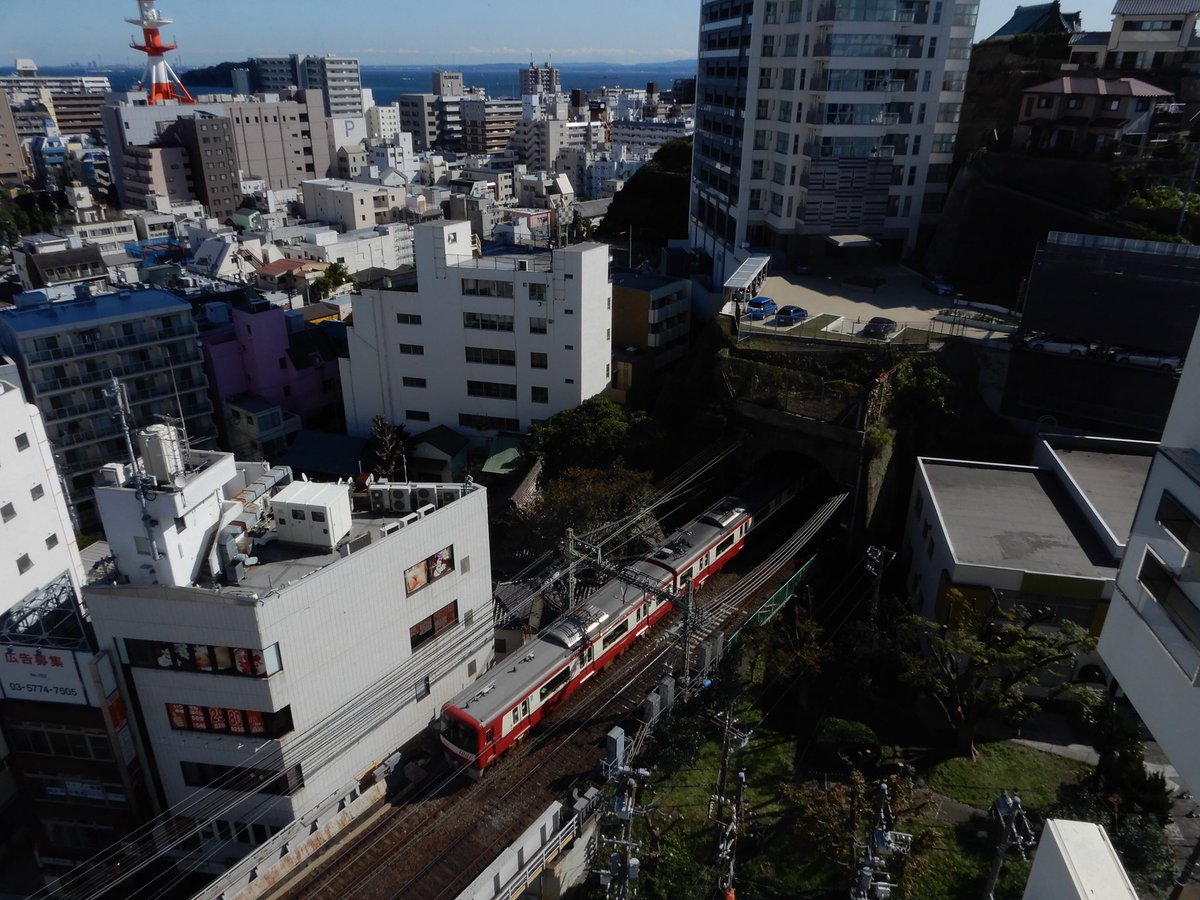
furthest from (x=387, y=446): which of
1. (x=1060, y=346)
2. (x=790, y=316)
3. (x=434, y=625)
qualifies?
(x=1060, y=346)

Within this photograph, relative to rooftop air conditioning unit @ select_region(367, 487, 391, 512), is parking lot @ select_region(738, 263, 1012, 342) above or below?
above

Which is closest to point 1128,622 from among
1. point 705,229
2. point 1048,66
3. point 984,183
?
point 984,183

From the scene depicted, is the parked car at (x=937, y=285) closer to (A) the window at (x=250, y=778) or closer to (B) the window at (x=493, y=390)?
(B) the window at (x=493, y=390)

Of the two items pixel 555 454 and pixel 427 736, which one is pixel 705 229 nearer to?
pixel 555 454

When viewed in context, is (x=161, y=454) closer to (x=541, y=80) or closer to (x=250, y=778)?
(x=250, y=778)

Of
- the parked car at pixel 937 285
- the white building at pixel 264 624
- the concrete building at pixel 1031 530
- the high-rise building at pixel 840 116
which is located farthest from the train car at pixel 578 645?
the high-rise building at pixel 840 116

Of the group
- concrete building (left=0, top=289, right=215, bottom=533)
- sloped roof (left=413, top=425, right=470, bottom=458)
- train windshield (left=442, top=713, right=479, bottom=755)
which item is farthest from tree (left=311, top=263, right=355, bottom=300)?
train windshield (left=442, top=713, right=479, bottom=755)

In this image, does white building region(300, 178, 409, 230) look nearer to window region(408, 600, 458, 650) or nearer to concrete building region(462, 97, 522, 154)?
concrete building region(462, 97, 522, 154)
